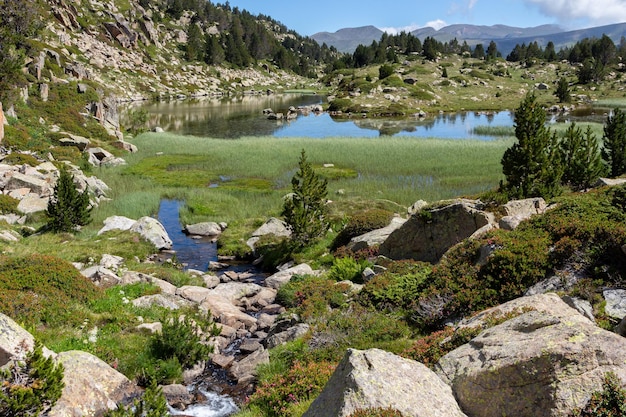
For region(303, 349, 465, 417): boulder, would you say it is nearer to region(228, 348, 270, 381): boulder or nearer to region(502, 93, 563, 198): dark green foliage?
region(228, 348, 270, 381): boulder

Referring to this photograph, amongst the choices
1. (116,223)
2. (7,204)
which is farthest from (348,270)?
(7,204)

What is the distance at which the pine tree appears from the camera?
91.9 feet

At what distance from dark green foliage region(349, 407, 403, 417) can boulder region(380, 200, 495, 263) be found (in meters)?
13.8

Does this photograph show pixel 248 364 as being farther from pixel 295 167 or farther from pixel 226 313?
pixel 295 167

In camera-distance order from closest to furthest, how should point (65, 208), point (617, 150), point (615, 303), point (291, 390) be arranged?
1. point (615, 303)
2. point (291, 390)
3. point (65, 208)
4. point (617, 150)

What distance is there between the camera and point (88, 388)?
11.4m

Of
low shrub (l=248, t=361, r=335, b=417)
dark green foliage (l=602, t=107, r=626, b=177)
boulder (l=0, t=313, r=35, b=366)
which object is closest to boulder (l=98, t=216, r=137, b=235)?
boulder (l=0, t=313, r=35, b=366)

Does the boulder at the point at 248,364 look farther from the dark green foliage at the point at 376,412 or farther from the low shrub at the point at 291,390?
the dark green foliage at the point at 376,412

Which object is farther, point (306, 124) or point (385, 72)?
point (385, 72)

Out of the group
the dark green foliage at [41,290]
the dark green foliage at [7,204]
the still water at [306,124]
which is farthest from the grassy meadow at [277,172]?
the dark green foliage at [41,290]

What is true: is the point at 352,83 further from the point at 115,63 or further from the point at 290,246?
the point at 290,246

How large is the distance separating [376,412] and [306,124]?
96.1 meters

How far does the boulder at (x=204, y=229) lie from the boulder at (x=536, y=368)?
26677mm

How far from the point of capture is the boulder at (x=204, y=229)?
33.6 meters
